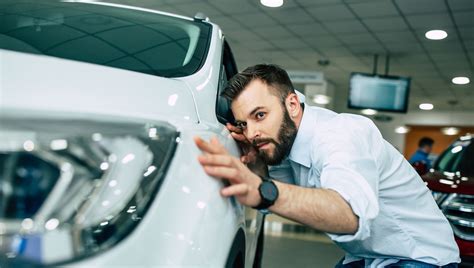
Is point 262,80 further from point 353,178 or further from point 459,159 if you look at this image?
point 459,159

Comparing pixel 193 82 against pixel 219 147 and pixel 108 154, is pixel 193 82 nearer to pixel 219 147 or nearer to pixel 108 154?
pixel 219 147

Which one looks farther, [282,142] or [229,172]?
[282,142]

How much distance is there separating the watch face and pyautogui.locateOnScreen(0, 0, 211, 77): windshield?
418 millimetres

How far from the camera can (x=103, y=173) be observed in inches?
27.5

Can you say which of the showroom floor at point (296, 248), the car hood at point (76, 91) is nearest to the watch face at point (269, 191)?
the car hood at point (76, 91)

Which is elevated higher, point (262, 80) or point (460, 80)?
point (460, 80)

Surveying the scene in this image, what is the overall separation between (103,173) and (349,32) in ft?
22.7

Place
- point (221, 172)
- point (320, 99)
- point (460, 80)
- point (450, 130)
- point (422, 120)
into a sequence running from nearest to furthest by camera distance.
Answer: point (221, 172), point (460, 80), point (320, 99), point (422, 120), point (450, 130)

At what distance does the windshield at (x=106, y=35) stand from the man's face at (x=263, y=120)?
6.9 inches

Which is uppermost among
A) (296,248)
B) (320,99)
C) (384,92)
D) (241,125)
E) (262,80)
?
(320,99)

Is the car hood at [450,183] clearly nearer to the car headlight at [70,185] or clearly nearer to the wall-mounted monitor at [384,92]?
the car headlight at [70,185]

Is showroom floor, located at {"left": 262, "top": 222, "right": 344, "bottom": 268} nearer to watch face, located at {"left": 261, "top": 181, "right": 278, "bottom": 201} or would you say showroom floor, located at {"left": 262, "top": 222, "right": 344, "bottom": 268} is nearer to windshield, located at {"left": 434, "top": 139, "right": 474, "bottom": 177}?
windshield, located at {"left": 434, "top": 139, "right": 474, "bottom": 177}

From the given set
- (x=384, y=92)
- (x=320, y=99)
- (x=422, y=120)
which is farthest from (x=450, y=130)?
(x=384, y=92)

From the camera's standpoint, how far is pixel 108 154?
0.71 m
